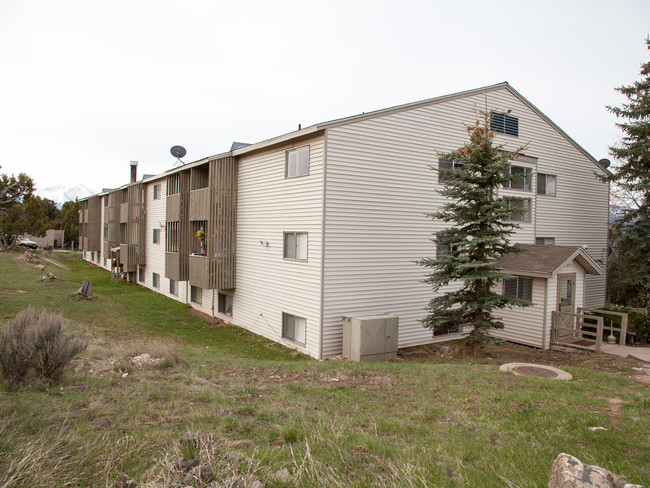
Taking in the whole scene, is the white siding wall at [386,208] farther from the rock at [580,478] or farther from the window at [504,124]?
the rock at [580,478]

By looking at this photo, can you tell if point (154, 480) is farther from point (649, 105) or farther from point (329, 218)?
point (649, 105)

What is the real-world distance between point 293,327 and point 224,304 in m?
5.63

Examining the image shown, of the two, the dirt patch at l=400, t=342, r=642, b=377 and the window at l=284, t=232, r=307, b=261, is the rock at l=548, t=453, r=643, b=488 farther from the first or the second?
the window at l=284, t=232, r=307, b=261

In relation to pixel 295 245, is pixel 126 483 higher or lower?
lower

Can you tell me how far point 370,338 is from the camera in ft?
41.1

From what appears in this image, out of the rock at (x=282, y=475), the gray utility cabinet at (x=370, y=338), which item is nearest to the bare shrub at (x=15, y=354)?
the rock at (x=282, y=475)

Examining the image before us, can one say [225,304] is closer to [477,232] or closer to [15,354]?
[477,232]

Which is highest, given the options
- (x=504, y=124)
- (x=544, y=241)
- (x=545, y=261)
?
(x=504, y=124)

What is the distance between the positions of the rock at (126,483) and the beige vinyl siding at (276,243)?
30.3 feet

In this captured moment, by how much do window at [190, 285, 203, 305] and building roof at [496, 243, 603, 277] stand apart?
45.0ft

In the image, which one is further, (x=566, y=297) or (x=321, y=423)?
(x=566, y=297)

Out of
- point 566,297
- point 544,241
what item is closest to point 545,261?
point 566,297

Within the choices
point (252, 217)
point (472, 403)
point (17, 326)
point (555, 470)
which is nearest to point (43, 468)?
point (17, 326)

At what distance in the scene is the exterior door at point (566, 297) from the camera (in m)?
14.5
